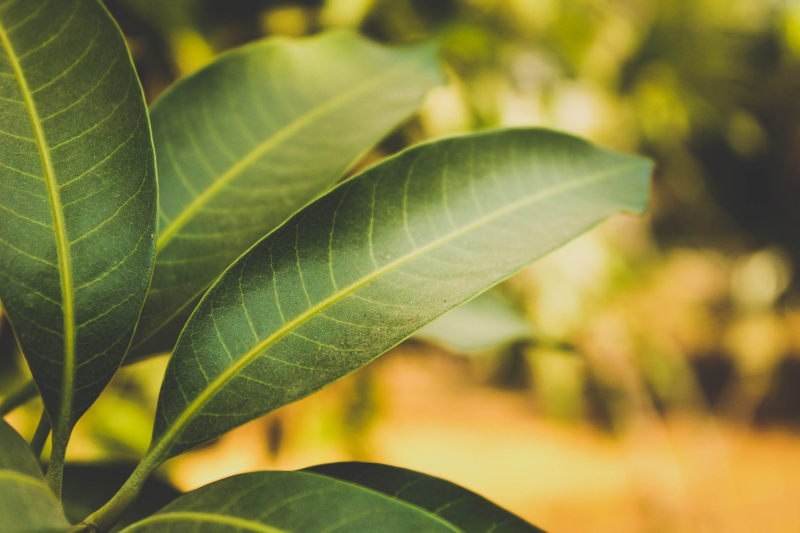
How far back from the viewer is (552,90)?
1.57 m

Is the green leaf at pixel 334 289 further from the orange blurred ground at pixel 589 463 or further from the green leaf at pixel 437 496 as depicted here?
the orange blurred ground at pixel 589 463

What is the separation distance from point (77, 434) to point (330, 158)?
0.84 meters

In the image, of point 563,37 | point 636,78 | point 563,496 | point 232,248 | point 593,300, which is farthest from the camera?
point 563,496

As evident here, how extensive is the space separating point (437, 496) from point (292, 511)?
98mm

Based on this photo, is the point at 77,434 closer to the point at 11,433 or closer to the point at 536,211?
the point at 11,433

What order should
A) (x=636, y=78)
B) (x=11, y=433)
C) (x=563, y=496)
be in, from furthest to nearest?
(x=563, y=496)
(x=636, y=78)
(x=11, y=433)

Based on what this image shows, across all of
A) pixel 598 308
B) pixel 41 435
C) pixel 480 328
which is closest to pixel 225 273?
pixel 41 435

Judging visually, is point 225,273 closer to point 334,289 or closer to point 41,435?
Answer: point 334,289

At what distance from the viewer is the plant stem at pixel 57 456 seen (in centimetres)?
32

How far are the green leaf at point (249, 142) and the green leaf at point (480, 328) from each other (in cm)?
21

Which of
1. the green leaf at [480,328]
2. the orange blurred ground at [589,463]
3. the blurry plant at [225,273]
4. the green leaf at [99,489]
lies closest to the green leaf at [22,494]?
the blurry plant at [225,273]

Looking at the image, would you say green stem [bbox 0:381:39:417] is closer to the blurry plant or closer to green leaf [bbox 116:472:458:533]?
the blurry plant

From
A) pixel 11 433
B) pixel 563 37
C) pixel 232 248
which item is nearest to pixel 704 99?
pixel 563 37

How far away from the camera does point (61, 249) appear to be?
32 cm
